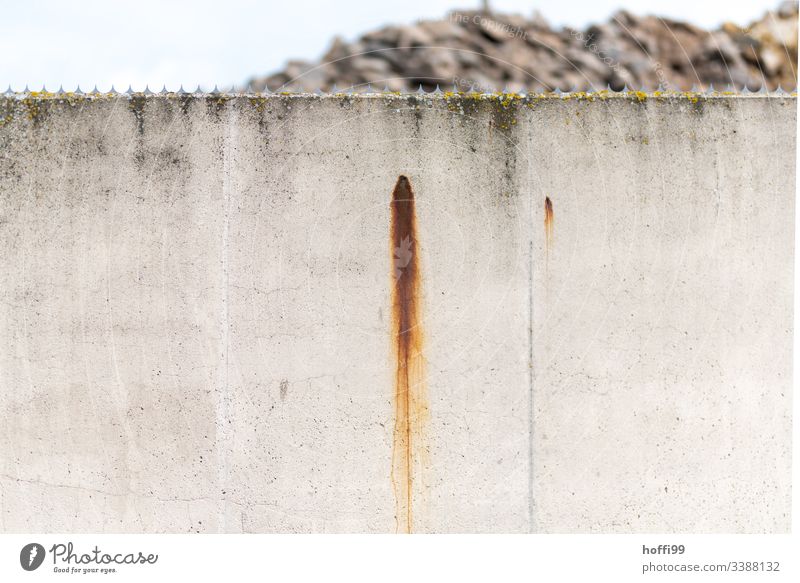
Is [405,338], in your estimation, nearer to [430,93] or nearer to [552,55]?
[430,93]

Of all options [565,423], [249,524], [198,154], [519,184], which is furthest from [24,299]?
[565,423]

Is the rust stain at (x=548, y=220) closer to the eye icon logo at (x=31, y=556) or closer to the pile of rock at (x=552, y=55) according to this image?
the pile of rock at (x=552, y=55)

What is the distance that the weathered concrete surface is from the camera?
2.52 meters

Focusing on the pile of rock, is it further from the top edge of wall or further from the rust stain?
the rust stain

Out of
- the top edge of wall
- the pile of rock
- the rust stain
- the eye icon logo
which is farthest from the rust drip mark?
the pile of rock

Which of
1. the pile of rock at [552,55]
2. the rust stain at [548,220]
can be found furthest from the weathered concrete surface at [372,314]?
the pile of rock at [552,55]

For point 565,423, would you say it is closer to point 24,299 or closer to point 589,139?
point 589,139

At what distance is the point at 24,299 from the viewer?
2.53 meters

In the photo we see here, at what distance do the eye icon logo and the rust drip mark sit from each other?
1.45 metres

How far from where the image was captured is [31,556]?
2.51 metres

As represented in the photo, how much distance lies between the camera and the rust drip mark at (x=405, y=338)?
2.52 meters

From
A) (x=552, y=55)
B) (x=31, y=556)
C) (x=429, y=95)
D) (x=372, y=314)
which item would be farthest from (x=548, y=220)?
(x=552, y=55)

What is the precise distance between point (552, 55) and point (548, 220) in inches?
110

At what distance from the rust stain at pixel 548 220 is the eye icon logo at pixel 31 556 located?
2.40 m
